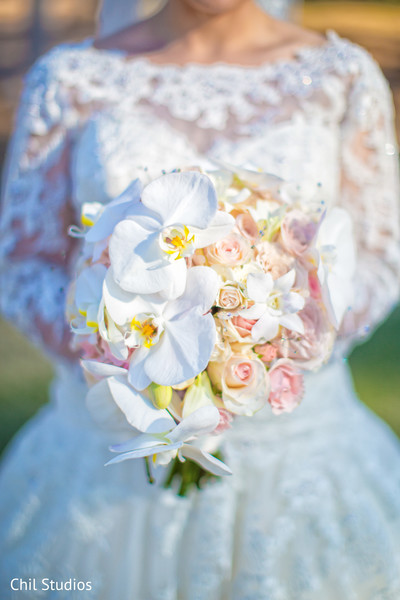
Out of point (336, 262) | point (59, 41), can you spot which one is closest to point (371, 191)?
point (336, 262)

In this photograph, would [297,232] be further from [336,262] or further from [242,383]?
[242,383]

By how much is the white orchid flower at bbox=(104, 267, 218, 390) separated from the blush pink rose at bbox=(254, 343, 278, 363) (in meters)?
0.16

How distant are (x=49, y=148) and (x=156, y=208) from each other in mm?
1065

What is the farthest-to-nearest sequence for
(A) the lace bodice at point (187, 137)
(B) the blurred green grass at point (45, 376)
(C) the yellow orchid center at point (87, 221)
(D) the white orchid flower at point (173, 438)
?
1. (B) the blurred green grass at point (45, 376)
2. (A) the lace bodice at point (187, 137)
3. (C) the yellow orchid center at point (87, 221)
4. (D) the white orchid flower at point (173, 438)

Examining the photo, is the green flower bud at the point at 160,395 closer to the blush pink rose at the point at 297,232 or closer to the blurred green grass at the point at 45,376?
the blush pink rose at the point at 297,232

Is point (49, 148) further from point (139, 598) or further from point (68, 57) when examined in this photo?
point (139, 598)

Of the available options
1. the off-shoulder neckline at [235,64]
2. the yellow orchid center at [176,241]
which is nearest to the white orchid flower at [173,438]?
the yellow orchid center at [176,241]

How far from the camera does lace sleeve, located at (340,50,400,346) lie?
206cm

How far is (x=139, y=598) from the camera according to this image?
1786mm

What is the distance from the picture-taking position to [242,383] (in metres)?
1.23

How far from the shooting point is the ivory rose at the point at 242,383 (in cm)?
123

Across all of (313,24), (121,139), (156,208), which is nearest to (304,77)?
(121,139)

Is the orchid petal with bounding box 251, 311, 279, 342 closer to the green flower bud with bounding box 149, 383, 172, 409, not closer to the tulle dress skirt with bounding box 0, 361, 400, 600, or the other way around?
the green flower bud with bounding box 149, 383, 172, 409

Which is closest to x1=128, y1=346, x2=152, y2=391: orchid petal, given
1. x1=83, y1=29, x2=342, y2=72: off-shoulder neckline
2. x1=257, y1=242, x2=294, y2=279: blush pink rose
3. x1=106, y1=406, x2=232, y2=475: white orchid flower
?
x1=106, y1=406, x2=232, y2=475: white orchid flower
